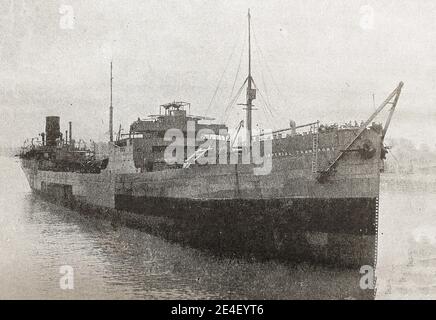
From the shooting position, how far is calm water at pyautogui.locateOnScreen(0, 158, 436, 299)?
10.5m

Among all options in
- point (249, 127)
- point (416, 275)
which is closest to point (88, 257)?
point (249, 127)

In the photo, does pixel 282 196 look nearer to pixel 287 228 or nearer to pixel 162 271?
pixel 287 228

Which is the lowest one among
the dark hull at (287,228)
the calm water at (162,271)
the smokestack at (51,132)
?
the calm water at (162,271)

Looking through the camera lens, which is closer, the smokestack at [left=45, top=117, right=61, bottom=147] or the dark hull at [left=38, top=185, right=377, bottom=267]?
the dark hull at [left=38, top=185, right=377, bottom=267]

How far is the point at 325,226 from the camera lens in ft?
38.2

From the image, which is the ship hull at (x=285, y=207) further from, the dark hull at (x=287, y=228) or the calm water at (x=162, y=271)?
the calm water at (x=162, y=271)

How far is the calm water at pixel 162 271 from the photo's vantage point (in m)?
10.5

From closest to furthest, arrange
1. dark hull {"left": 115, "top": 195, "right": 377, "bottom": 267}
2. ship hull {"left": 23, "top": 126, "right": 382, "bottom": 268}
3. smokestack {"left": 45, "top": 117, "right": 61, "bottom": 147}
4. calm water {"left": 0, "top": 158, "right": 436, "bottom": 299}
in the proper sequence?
calm water {"left": 0, "top": 158, "right": 436, "bottom": 299}, dark hull {"left": 115, "top": 195, "right": 377, "bottom": 267}, ship hull {"left": 23, "top": 126, "right": 382, "bottom": 268}, smokestack {"left": 45, "top": 117, "right": 61, "bottom": 147}

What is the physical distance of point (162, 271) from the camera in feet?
40.1

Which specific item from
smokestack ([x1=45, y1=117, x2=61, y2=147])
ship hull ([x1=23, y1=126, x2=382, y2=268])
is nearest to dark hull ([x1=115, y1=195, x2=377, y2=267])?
ship hull ([x1=23, y1=126, x2=382, y2=268])

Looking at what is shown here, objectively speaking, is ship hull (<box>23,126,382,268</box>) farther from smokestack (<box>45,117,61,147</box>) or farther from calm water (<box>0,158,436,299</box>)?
smokestack (<box>45,117,61,147</box>)

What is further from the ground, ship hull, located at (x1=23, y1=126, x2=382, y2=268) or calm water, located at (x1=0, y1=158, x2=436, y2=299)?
ship hull, located at (x1=23, y1=126, x2=382, y2=268)

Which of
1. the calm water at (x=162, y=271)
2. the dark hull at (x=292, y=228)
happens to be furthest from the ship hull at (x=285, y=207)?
the calm water at (x=162, y=271)
